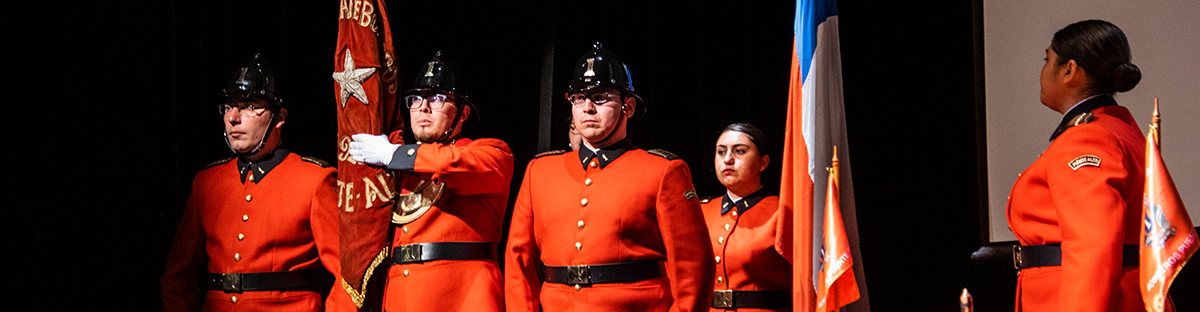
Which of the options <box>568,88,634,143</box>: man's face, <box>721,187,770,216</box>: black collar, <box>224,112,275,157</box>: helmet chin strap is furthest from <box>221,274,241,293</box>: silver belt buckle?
<box>721,187,770,216</box>: black collar

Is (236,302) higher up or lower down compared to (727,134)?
lower down

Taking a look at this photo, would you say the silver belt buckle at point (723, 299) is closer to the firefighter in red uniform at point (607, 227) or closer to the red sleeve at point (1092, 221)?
the firefighter in red uniform at point (607, 227)

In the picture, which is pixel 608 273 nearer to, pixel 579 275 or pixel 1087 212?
pixel 579 275

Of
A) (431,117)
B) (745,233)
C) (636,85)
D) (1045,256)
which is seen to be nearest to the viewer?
(1045,256)

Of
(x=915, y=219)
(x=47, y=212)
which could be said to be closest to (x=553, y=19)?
(x=915, y=219)

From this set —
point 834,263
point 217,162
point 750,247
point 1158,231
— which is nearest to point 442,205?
point 217,162

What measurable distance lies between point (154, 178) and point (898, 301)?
3.40 meters

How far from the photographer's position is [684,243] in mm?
2771

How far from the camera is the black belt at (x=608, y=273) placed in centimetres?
277

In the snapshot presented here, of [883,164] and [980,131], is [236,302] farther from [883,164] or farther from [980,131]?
[980,131]

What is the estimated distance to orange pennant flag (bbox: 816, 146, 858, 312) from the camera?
2.85m

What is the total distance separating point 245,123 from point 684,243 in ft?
6.11

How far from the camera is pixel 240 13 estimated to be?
13.1 ft

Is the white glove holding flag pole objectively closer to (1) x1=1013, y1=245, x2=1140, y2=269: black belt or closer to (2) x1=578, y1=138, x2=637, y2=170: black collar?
(2) x1=578, y1=138, x2=637, y2=170: black collar
